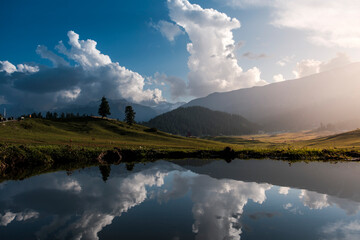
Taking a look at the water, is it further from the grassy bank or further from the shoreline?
the grassy bank

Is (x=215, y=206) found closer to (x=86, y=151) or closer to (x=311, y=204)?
(x=311, y=204)

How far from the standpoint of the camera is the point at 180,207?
22.4 metres

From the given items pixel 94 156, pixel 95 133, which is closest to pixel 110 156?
pixel 94 156

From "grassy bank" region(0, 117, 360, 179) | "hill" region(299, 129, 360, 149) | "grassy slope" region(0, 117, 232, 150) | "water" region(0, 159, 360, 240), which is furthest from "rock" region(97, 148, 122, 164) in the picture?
"hill" region(299, 129, 360, 149)

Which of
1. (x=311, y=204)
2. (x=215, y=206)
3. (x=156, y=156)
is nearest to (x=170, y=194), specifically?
(x=215, y=206)

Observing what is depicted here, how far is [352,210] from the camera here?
21.2 m

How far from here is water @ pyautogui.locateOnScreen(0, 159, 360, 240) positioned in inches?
668

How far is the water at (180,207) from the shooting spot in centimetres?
1697

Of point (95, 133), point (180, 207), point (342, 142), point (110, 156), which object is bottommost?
point (180, 207)

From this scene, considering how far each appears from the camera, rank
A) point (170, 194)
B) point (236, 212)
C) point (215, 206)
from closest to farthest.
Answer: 1. point (236, 212)
2. point (215, 206)
3. point (170, 194)

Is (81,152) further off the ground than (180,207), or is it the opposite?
(81,152)

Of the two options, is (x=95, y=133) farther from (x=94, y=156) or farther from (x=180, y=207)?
(x=180, y=207)

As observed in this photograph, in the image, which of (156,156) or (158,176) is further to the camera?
(156,156)

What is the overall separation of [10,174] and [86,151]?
19.2 metres
